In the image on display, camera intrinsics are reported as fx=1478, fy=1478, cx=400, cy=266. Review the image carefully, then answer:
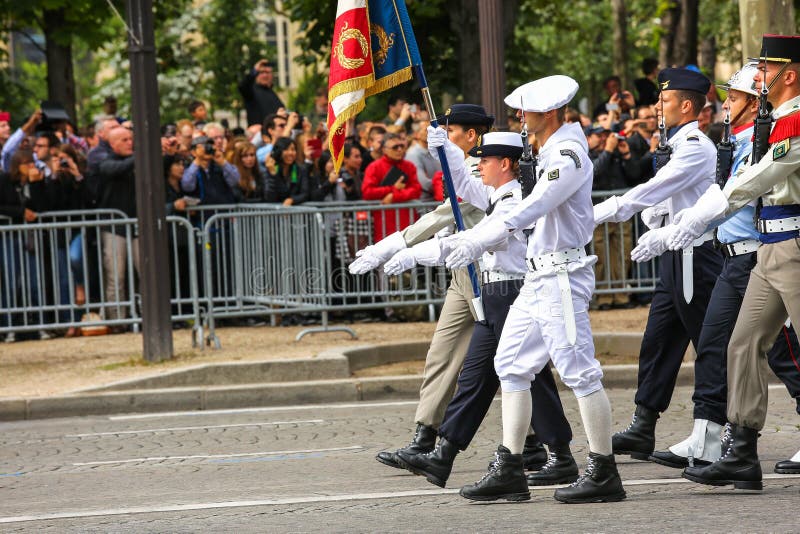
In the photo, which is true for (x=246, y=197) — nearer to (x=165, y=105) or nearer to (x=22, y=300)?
(x=22, y=300)

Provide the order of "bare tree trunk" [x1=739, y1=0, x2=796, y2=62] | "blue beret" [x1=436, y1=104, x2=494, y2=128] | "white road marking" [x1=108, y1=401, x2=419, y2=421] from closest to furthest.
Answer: "blue beret" [x1=436, y1=104, x2=494, y2=128] → "white road marking" [x1=108, y1=401, x2=419, y2=421] → "bare tree trunk" [x1=739, y1=0, x2=796, y2=62]

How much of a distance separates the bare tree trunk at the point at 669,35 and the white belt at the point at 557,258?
66.5ft

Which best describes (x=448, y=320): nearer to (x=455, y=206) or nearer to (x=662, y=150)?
(x=455, y=206)

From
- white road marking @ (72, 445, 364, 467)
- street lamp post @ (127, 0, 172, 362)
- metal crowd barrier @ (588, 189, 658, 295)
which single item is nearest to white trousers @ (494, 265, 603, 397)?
white road marking @ (72, 445, 364, 467)

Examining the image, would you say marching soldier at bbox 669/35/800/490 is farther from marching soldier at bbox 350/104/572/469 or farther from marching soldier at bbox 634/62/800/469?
marching soldier at bbox 350/104/572/469

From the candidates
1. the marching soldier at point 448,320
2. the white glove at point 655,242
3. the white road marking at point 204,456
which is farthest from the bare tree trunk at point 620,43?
the white glove at point 655,242

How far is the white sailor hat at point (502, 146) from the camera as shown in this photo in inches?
304

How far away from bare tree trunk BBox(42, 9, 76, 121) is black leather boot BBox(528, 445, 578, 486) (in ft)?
57.2

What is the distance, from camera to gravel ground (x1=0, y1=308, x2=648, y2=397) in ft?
40.8

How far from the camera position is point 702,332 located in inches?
313

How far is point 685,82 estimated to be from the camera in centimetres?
828

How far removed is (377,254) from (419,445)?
43.4 inches

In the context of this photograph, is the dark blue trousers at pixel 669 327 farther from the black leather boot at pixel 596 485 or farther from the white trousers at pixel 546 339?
the black leather boot at pixel 596 485

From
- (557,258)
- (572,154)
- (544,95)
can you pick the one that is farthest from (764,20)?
(557,258)
